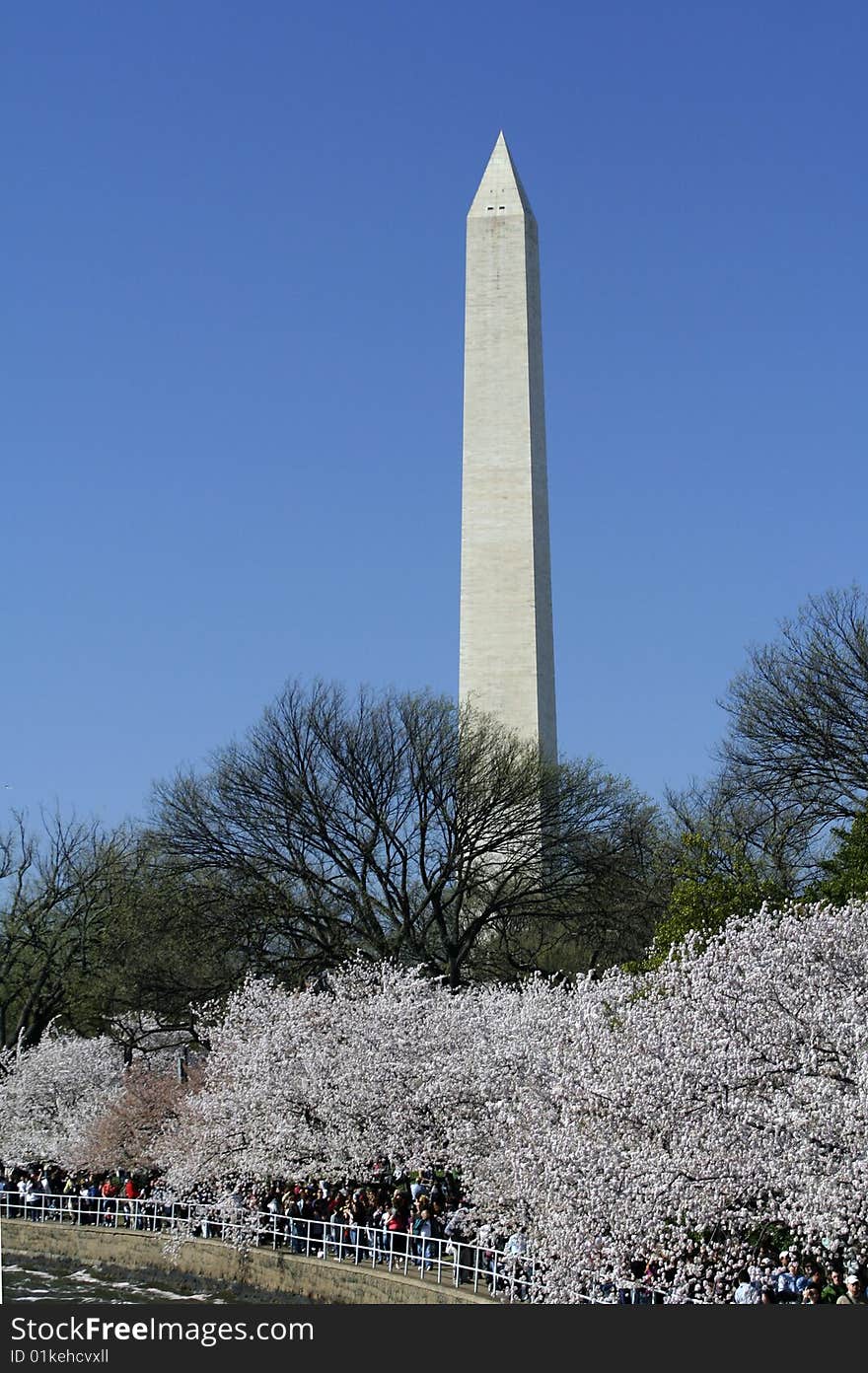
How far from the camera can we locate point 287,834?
5000 cm

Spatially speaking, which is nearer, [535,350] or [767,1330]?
[767,1330]

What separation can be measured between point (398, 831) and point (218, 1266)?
17.6 meters

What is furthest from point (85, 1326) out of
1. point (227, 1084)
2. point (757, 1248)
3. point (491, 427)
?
point (491, 427)

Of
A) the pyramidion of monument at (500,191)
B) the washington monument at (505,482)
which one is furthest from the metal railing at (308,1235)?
the pyramidion of monument at (500,191)

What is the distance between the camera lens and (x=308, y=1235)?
33.2 m

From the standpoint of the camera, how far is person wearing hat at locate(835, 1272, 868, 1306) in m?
19.4

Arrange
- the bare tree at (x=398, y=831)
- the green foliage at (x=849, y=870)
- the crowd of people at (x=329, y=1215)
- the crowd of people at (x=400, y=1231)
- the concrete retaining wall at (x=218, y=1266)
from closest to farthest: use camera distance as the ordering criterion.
A: the crowd of people at (x=400, y=1231)
the crowd of people at (x=329, y=1215)
the concrete retaining wall at (x=218, y=1266)
the green foliage at (x=849, y=870)
the bare tree at (x=398, y=831)

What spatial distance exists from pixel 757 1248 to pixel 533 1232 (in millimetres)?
3518

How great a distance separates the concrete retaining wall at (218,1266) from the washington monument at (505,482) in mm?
21708

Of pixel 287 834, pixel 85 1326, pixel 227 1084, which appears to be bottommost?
pixel 85 1326

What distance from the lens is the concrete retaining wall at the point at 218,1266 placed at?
28.1 metres

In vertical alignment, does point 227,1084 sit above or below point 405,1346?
above

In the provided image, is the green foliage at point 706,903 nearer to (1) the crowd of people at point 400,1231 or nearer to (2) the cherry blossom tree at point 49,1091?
(1) the crowd of people at point 400,1231

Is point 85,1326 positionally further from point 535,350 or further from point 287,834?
point 535,350
